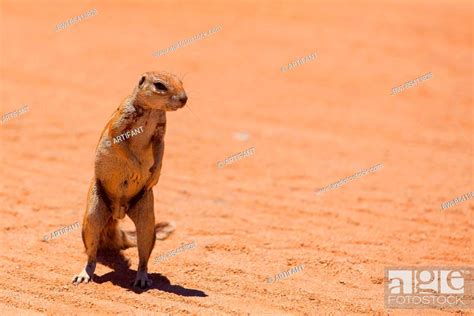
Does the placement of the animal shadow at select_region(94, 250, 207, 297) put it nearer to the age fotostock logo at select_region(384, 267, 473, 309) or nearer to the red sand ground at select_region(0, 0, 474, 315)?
the red sand ground at select_region(0, 0, 474, 315)

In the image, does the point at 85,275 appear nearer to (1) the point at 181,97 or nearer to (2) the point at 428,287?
(1) the point at 181,97

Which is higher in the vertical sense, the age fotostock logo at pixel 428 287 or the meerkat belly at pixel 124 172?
the meerkat belly at pixel 124 172

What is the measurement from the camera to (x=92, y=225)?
8.18 meters

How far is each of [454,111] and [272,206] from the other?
7.04 m

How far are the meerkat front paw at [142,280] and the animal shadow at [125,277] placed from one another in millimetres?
52

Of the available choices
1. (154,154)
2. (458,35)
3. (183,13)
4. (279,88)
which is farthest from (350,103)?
(154,154)

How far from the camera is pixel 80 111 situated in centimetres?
1504

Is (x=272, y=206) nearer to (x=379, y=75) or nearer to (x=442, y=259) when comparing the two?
(x=442, y=259)

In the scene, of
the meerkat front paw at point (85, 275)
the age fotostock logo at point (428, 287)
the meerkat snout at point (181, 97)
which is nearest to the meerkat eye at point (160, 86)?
the meerkat snout at point (181, 97)

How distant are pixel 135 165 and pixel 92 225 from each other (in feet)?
2.89

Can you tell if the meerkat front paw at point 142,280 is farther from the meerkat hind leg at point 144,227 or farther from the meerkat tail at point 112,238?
the meerkat tail at point 112,238

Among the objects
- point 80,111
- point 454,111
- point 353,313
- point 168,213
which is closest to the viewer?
point 353,313

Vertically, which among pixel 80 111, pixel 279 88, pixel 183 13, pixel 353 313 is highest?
pixel 183 13

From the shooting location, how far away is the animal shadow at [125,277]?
806 cm
